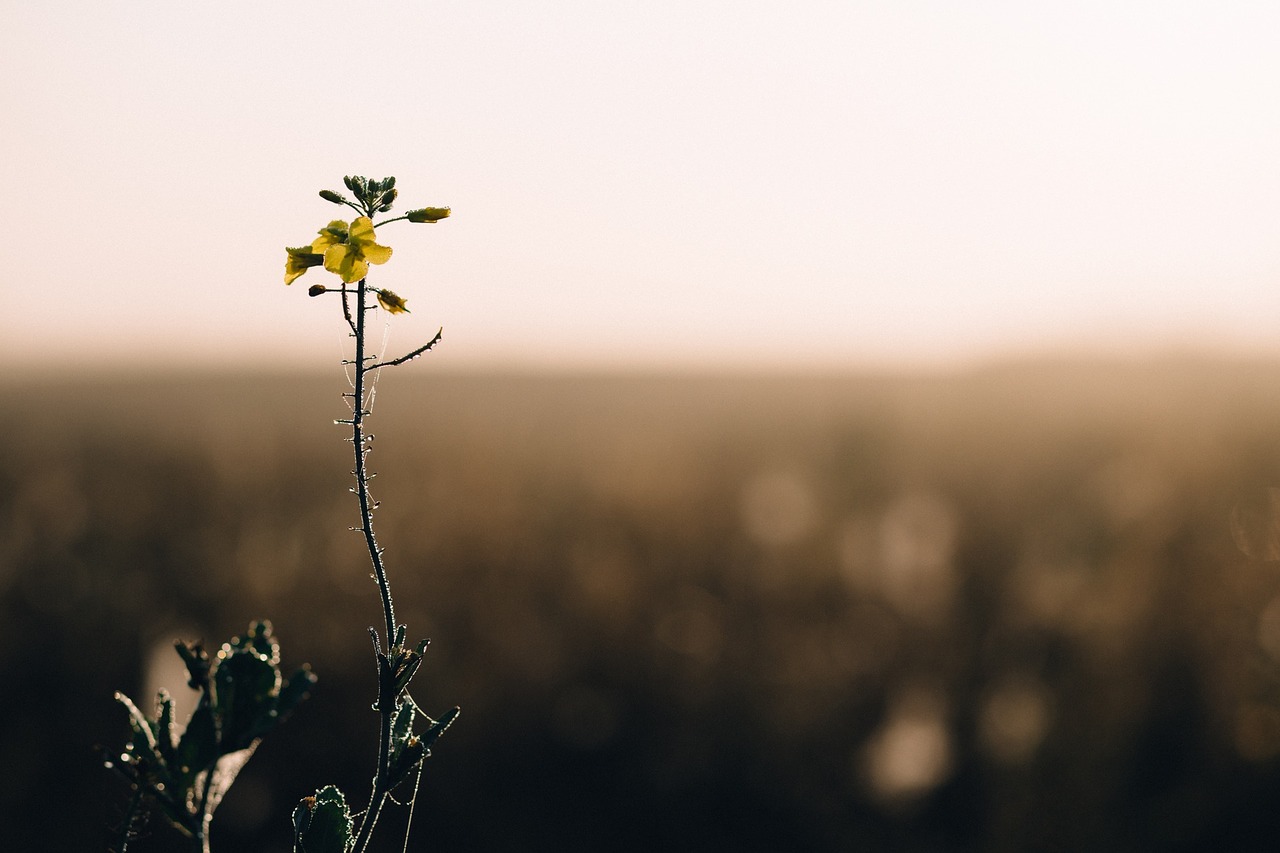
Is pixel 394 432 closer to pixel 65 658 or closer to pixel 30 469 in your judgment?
pixel 30 469

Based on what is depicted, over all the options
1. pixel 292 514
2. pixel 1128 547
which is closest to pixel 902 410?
pixel 1128 547

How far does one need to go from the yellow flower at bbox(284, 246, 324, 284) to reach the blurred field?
425 cm

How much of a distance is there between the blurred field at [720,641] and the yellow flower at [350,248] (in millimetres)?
4260

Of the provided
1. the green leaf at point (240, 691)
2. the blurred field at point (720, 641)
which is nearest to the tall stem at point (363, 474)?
the green leaf at point (240, 691)

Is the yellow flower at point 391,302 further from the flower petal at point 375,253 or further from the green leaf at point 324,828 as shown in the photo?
the green leaf at point 324,828

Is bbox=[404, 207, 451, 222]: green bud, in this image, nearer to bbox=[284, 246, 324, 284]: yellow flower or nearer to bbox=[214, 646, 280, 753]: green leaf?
bbox=[284, 246, 324, 284]: yellow flower

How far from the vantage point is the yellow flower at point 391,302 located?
2.47ft

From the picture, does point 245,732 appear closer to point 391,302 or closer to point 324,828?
point 324,828

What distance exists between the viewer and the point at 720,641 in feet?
24.8

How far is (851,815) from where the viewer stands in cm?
628

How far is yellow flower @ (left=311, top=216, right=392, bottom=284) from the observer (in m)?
0.70

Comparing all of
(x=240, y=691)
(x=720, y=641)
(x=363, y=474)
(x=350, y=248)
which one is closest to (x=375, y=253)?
(x=350, y=248)

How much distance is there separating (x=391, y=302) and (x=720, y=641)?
7110mm

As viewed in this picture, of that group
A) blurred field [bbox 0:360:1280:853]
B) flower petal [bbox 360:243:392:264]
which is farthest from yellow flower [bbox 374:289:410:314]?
blurred field [bbox 0:360:1280:853]
